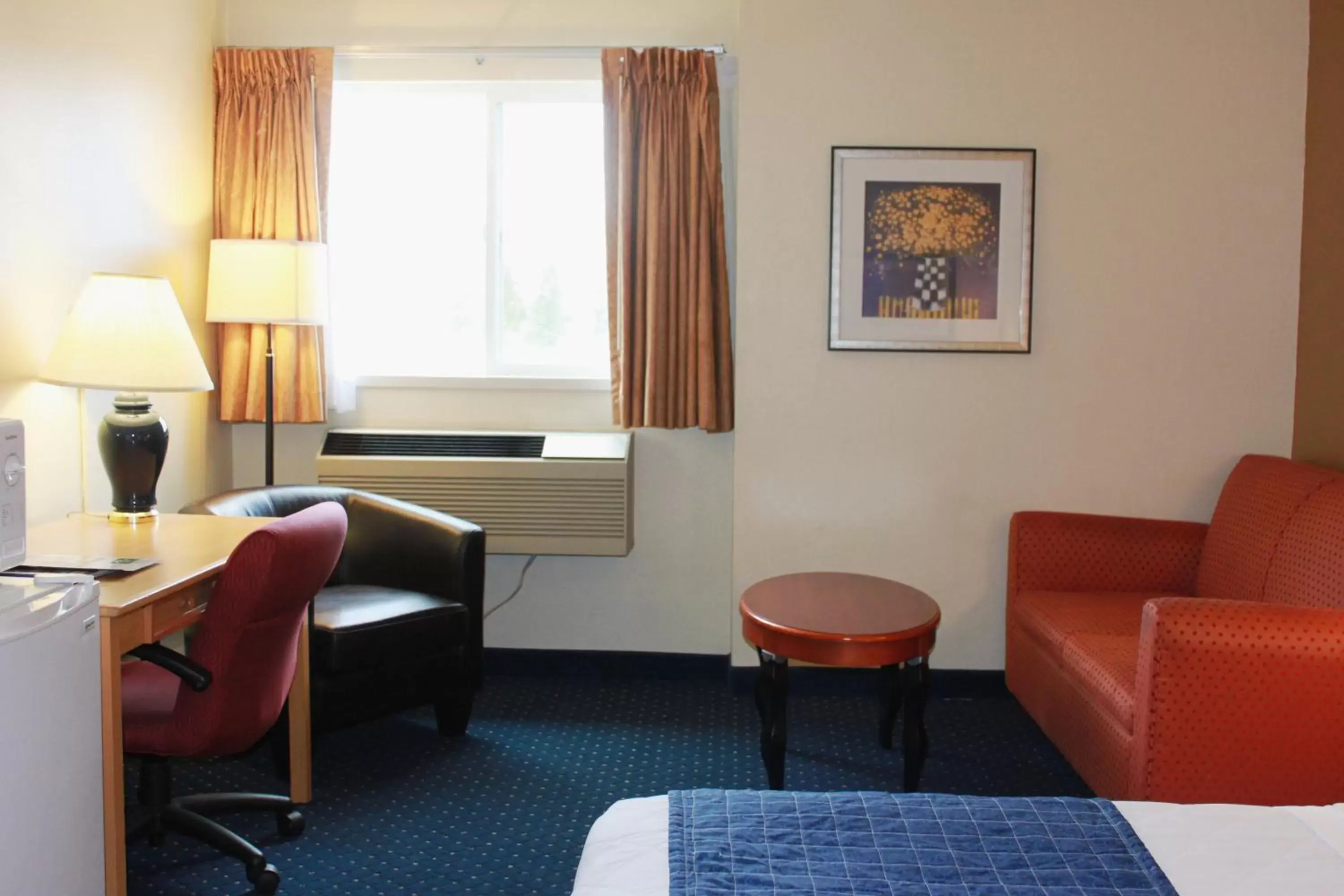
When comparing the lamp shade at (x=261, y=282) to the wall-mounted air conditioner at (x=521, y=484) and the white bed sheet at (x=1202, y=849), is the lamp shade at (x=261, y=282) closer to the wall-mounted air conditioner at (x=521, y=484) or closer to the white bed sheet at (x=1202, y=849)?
the wall-mounted air conditioner at (x=521, y=484)

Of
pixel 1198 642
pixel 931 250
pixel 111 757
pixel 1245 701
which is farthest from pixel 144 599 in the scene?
pixel 931 250

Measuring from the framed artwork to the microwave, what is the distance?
2470 millimetres

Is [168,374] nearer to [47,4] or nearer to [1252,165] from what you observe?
[47,4]

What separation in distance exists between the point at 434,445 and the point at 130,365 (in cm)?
124

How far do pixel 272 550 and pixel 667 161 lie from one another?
214cm

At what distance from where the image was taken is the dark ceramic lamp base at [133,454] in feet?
9.56

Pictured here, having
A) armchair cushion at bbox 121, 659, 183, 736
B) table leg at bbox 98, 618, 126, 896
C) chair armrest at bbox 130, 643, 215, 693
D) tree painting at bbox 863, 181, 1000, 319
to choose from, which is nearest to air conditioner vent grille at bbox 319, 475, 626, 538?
tree painting at bbox 863, 181, 1000, 319

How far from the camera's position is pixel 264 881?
243cm

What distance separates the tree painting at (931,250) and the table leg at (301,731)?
6.83ft

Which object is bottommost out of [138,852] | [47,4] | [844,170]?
[138,852]

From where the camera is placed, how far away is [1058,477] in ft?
12.3

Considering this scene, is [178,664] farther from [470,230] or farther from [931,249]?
[931,249]

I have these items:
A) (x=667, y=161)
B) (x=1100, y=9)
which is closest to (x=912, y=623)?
(x=667, y=161)

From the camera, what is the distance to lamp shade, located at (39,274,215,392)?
2805mm
